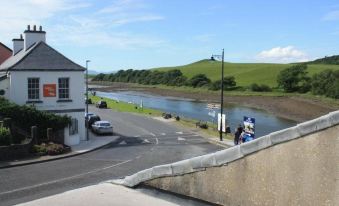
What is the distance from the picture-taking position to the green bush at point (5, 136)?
29625 millimetres

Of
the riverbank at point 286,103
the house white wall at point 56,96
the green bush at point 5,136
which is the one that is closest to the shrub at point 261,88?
the riverbank at point 286,103

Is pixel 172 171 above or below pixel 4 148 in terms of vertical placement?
above

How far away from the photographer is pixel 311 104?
10312cm

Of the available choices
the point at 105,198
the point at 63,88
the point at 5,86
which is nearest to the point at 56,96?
the point at 63,88

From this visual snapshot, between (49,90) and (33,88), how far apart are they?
1.20 meters

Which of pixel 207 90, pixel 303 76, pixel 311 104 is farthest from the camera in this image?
pixel 207 90

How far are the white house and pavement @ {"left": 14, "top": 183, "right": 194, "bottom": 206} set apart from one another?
91.7 ft

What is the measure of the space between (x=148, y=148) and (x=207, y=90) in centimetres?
12531

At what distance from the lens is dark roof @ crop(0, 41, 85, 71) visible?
123ft

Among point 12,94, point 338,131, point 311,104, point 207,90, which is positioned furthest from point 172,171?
point 207,90

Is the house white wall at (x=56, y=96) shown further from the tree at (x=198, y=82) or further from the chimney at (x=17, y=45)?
the tree at (x=198, y=82)

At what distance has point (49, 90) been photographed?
3825 cm

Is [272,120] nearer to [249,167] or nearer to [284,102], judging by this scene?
[284,102]

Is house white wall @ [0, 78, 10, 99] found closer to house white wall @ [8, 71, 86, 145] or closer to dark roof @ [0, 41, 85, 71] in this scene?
house white wall @ [8, 71, 86, 145]
